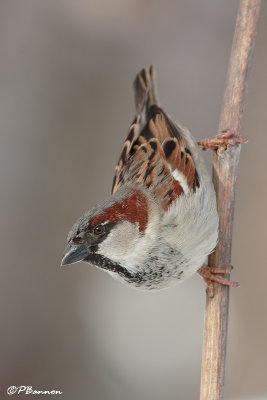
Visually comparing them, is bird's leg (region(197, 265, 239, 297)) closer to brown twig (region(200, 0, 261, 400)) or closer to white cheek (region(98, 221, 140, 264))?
brown twig (region(200, 0, 261, 400))

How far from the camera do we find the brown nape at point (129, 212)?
221cm

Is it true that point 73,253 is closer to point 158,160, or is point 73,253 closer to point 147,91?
point 158,160

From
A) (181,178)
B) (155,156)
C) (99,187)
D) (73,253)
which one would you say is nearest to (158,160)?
(155,156)

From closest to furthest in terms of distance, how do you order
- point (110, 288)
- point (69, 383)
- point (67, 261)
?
point (67, 261) < point (69, 383) < point (110, 288)

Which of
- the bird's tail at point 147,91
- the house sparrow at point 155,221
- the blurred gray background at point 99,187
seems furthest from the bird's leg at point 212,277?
the blurred gray background at point 99,187

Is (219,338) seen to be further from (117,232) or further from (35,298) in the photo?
(35,298)

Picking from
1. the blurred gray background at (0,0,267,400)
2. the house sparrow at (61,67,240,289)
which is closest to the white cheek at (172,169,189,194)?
the house sparrow at (61,67,240,289)

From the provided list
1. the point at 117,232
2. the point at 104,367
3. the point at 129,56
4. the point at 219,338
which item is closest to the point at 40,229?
the point at 104,367

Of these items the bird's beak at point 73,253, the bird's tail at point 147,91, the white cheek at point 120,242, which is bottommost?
the bird's beak at point 73,253

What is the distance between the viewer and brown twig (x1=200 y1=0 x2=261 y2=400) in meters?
2.18

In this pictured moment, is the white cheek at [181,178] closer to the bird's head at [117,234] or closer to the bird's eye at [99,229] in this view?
the bird's head at [117,234]

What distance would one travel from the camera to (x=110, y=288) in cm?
406

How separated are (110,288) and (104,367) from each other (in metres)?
0.54

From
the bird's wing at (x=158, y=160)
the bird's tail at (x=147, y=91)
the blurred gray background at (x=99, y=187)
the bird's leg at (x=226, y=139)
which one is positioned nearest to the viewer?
the bird's leg at (x=226, y=139)
